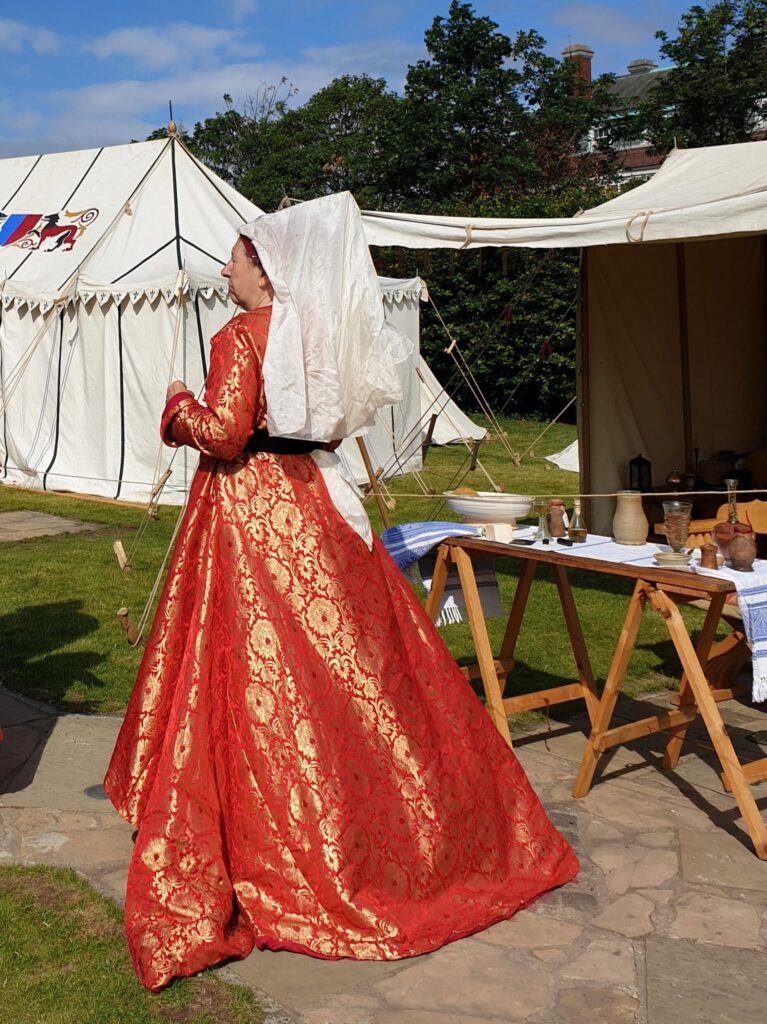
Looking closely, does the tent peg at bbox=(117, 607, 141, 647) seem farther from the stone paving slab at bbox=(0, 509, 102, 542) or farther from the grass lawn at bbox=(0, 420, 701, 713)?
the stone paving slab at bbox=(0, 509, 102, 542)

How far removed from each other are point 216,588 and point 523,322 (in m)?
14.6

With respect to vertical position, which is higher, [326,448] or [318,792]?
[326,448]

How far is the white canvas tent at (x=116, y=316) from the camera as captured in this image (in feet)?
33.4

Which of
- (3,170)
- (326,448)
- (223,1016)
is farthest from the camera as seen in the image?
(3,170)

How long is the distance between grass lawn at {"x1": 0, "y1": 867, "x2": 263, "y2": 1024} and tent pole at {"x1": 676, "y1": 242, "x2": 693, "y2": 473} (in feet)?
18.0

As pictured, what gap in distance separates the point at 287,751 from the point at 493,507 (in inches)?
64.7

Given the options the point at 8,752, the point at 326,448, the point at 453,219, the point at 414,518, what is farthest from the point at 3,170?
the point at 326,448

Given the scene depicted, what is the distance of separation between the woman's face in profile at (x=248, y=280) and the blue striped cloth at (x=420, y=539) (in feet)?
4.26

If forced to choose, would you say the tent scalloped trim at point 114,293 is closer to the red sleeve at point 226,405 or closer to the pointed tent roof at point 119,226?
the pointed tent roof at point 119,226

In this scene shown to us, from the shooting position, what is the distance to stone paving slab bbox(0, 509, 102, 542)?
8727 millimetres

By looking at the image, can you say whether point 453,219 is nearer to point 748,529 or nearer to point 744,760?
point 748,529

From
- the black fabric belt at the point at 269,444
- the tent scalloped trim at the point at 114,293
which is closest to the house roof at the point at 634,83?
the tent scalloped trim at the point at 114,293

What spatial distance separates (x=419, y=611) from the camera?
311 centimetres

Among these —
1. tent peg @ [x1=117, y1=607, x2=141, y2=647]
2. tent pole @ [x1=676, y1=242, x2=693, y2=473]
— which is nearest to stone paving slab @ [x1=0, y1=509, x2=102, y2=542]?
tent peg @ [x1=117, y1=607, x2=141, y2=647]
